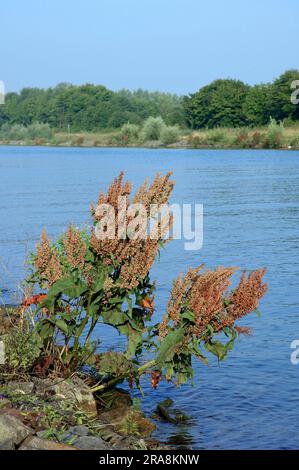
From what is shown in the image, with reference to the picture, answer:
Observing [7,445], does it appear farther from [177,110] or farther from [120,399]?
[177,110]

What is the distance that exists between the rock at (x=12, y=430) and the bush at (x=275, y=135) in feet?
298

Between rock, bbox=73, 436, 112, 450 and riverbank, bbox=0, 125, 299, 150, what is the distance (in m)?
90.0

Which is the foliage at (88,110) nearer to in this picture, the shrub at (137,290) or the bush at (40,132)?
the bush at (40,132)

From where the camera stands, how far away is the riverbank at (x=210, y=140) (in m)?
98.6

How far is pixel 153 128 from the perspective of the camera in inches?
4702

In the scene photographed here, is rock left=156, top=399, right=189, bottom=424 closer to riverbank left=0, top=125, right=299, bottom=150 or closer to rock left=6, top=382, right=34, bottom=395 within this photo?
rock left=6, top=382, right=34, bottom=395

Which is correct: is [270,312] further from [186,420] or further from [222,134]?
[222,134]

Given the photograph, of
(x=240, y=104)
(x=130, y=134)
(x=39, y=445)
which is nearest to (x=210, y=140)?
(x=240, y=104)

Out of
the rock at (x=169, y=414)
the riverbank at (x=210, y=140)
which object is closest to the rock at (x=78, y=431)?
the rock at (x=169, y=414)

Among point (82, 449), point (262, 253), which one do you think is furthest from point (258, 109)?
point (82, 449)

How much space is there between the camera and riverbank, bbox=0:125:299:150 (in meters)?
98.6

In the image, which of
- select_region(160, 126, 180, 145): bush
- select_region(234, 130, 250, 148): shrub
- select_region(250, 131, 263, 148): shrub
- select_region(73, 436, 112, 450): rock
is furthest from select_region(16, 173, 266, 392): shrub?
select_region(160, 126, 180, 145): bush

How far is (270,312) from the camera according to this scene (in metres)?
16.6

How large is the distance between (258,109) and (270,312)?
107 m
